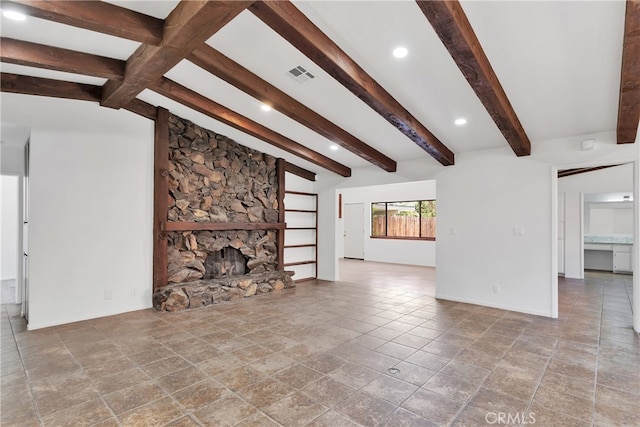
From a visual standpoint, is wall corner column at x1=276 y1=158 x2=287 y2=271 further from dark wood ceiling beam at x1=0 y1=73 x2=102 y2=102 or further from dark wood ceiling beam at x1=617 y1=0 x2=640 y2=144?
dark wood ceiling beam at x1=617 y1=0 x2=640 y2=144

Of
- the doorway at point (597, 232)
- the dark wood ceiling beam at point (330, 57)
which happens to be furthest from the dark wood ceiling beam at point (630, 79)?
the doorway at point (597, 232)

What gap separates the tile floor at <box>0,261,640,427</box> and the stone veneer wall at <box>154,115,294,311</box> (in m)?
0.58

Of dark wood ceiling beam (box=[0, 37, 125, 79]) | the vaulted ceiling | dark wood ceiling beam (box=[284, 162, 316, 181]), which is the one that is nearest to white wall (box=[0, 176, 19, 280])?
the vaulted ceiling

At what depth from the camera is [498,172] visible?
16.8 feet

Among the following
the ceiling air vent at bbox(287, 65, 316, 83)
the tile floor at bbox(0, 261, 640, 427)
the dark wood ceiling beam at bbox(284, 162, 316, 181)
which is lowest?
the tile floor at bbox(0, 261, 640, 427)

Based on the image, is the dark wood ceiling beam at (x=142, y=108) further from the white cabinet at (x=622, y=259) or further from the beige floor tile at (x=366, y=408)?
the white cabinet at (x=622, y=259)

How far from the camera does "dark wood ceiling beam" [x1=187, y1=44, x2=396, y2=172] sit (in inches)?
131

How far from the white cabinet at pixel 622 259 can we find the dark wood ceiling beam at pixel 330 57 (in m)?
7.46

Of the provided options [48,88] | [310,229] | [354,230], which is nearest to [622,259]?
[354,230]

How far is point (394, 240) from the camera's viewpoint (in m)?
10.7

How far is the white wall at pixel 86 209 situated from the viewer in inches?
164

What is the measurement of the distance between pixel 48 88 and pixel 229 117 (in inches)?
83.5

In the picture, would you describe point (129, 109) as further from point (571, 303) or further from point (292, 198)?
point (571, 303)

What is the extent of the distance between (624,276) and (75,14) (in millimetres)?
11126
